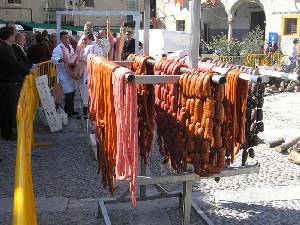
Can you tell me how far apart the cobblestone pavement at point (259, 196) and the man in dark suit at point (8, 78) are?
354 centimetres

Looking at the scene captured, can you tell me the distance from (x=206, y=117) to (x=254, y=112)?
Result: 2.00ft

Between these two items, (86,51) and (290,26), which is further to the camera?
(290,26)

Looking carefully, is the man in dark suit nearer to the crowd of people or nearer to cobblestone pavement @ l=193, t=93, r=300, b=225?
the crowd of people

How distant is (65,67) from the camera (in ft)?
28.8

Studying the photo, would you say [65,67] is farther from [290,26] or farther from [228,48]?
[290,26]

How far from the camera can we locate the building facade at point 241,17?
27906 mm

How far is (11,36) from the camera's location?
24.4ft

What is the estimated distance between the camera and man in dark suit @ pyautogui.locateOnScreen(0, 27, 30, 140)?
725cm

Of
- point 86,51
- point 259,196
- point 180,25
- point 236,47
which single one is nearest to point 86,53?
point 86,51

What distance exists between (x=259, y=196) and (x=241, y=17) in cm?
2981

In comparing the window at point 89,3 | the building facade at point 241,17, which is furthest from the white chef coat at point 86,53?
the window at point 89,3

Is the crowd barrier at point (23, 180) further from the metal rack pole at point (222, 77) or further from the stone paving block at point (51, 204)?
the metal rack pole at point (222, 77)

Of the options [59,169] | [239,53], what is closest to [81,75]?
[59,169]

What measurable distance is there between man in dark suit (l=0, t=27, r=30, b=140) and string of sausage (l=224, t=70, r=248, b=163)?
4.61m
